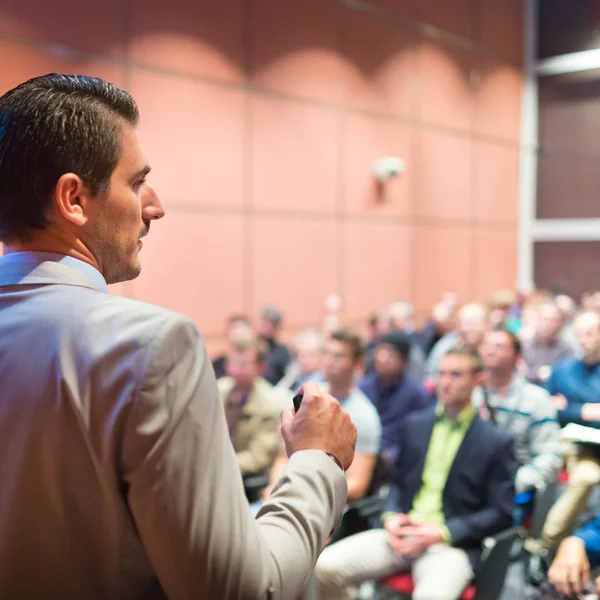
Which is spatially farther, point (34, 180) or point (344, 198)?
point (344, 198)

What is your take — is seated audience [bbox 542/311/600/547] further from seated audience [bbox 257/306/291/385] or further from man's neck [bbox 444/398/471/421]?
seated audience [bbox 257/306/291/385]

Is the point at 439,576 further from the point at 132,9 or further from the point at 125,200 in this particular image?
the point at 132,9

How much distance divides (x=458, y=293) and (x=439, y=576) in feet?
20.8

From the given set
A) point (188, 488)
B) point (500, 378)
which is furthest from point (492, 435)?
point (188, 488)

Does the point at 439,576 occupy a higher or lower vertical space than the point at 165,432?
lower

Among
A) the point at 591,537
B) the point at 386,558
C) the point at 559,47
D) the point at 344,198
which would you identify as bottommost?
the point at 386,558

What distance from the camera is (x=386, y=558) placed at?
2496 mm

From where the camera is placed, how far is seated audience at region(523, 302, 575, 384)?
16.9ft

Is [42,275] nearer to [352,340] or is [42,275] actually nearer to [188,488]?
[188,488]

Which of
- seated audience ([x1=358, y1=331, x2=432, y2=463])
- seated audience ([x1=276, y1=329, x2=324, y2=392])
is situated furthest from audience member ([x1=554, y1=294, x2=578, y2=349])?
seated audience ([x1=276, y1=329, x2=324, y2=392])

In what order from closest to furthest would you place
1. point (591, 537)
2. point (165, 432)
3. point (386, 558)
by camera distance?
1. point (165, 432)
2. point (591, 537)
3. point (386, 558)

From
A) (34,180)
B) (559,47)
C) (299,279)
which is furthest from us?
(559,47)

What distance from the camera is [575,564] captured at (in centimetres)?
218

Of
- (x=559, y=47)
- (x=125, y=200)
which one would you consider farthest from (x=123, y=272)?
(x=559, y=47)
